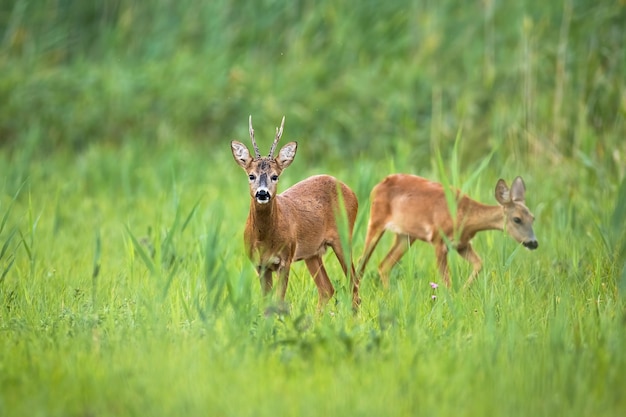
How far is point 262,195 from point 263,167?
321 millimetres

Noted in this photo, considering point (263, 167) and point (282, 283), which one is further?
point (263, 167)

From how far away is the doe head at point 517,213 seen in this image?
7.83 m

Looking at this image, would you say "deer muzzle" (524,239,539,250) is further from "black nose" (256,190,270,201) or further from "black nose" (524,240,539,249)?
"black nose" (256,190,270,201)

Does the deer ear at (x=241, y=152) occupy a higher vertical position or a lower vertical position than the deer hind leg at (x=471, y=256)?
higher

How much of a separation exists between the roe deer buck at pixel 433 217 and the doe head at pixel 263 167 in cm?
144

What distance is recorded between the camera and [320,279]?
7.12 m

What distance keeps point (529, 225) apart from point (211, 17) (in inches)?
277

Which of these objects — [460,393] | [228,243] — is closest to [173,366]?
[460,393]

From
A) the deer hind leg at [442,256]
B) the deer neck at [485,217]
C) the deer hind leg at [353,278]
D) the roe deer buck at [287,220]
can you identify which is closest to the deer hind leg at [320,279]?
the roe deer buck at [287,220]

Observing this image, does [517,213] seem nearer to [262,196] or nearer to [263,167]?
[263,167]

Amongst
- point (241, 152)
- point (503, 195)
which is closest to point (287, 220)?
point (241, 152)

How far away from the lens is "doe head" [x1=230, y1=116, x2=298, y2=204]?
6.20 meters

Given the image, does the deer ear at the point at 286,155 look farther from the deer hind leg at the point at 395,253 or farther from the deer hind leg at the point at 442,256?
the deer hind leg at the point at 442,256

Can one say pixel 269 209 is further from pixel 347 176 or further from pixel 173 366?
pixel 347 176
